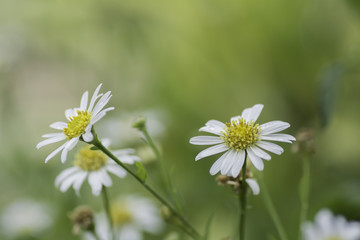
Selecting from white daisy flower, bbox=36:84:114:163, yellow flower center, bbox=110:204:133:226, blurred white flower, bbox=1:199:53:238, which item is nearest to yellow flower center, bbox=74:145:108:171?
white daisy flower, bbox=36:84:114:163

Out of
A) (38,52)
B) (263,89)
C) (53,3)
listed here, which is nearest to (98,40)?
(53,3)

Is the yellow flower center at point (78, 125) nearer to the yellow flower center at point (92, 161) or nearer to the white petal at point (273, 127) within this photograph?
the yellow flower center at point (92, 161)

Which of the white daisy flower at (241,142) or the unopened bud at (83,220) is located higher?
the white daisy flower at (241,142)

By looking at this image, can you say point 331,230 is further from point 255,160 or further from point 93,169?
point 93,169

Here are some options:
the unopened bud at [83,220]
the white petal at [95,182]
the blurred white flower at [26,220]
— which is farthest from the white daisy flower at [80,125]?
the blurred white flower at [26,220]

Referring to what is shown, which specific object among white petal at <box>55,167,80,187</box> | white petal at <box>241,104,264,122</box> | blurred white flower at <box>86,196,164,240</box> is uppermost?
blurred white flower at <box>86,196,164,240</box>

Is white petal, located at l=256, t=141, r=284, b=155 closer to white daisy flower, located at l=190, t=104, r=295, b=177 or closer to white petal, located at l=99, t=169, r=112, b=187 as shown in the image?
white daisy flower, located at l=190, t=104, r=295, b=177

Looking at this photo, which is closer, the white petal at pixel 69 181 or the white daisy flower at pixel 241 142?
the white daisy flower at pixel 241 142
